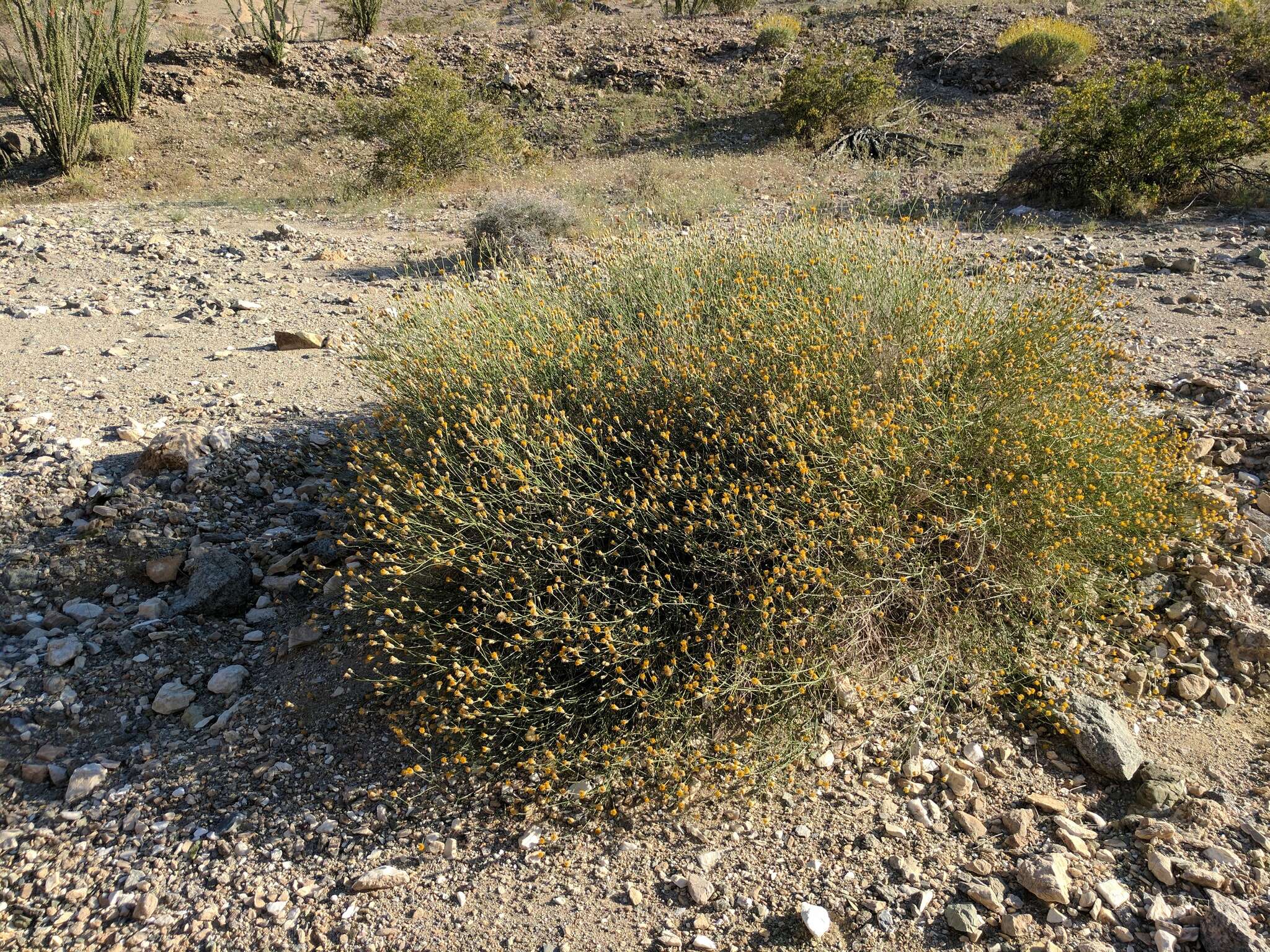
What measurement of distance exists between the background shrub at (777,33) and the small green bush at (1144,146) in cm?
824

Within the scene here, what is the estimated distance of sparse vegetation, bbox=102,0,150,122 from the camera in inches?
531

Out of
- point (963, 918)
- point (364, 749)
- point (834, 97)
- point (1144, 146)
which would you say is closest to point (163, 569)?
point (364, 749)

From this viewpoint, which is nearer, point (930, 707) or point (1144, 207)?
point (930, 707)

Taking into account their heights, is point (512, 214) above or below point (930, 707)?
above

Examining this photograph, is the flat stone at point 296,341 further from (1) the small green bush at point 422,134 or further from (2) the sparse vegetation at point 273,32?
(2) the sparse vegetation at point 273,32

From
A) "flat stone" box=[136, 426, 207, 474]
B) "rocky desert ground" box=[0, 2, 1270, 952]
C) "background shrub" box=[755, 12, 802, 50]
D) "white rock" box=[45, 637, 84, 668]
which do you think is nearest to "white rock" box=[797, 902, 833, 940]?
"rocky desert ground" box=[0, 2, 1270, 952]

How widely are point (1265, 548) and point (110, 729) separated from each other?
459 centimetres

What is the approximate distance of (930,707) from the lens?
281cm

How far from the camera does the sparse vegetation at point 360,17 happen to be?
1719cm

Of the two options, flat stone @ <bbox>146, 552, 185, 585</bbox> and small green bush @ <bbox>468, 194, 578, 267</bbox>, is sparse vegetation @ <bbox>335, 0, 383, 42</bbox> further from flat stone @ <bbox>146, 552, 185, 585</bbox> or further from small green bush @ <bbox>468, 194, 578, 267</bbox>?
flat stone @ <bbox>146, 552, 185, 585</bbox>

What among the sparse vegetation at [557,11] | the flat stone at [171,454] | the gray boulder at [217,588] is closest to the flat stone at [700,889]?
the gray boulder at [217,588]

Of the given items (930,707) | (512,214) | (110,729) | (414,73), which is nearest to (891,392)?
(930,707)

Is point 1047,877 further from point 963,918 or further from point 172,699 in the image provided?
point 172,699

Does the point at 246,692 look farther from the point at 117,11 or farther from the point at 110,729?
the point at 117,11
